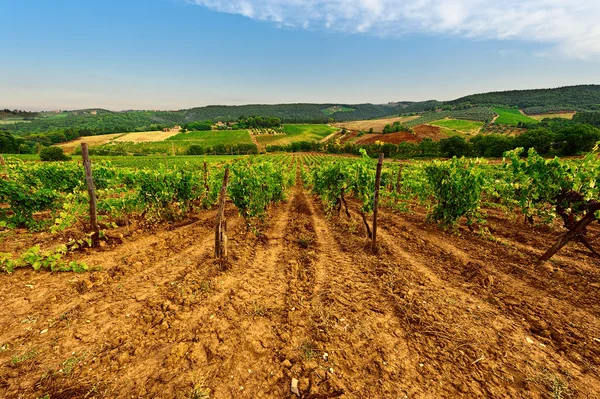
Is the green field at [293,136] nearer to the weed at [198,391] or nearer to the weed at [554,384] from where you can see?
the weed at [198,391]

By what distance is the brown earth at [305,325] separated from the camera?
3010 mm

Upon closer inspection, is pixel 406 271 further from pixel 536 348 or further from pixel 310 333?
pixel 310 333

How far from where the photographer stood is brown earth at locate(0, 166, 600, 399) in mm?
3010

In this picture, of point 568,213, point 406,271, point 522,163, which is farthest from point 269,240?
point 568,213

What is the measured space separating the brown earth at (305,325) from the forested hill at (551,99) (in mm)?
144958

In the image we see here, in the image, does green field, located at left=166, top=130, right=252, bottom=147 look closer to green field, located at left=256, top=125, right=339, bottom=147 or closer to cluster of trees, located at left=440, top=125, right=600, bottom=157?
green field, located at left=256, top=125, right=339, bottom=147

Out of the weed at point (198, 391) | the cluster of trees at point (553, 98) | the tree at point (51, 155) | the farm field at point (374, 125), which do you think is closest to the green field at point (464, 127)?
the farm field at point (374, 125)

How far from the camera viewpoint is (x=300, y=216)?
11484 mm

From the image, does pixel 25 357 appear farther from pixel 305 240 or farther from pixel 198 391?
pixel 305 240

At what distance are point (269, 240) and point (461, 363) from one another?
586cm

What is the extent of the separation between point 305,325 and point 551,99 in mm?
180121

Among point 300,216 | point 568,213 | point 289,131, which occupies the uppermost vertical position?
point 289,131

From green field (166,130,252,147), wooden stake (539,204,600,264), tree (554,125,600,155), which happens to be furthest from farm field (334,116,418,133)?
wooden stake (539,204,600,264)

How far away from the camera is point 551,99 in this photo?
393 feet
